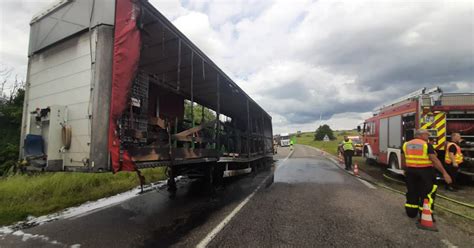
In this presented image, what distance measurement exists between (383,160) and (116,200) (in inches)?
411

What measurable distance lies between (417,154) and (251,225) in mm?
3281

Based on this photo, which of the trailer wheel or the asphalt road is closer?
the asphalt road

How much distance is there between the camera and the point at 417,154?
4.88 m

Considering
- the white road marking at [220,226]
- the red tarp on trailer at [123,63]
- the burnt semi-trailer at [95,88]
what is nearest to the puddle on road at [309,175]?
the white road marking at [220,226]

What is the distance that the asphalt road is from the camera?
378 centimetres

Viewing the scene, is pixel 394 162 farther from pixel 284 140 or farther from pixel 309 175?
pixel 284 140

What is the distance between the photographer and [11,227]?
464 centimetres

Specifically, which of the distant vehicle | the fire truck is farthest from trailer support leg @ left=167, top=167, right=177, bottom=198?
the distant vehicle

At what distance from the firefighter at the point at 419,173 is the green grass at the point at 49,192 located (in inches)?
274

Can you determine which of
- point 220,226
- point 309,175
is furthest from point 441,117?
point 220,226

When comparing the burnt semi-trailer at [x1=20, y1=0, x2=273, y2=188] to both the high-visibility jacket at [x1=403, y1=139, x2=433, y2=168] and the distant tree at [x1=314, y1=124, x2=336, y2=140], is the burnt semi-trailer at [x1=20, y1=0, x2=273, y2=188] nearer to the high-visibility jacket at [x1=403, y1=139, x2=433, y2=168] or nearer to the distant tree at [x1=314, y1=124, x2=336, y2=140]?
the high-visibility jacket at [x1=403, y1=139, x2=433, y2=168]

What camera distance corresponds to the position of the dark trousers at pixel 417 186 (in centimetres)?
471

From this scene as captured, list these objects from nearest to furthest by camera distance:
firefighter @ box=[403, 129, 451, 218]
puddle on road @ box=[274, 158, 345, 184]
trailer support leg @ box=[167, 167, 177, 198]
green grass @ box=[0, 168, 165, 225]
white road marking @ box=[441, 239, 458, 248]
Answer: white road marking @ box=[441, 239, 458, 248] → firefighter @ box=[403, 129, 451, 218] → green grass @ box=[0, 168, 165, 225] → trailer support leg @ box=[167, 167, 177, 198] → puddle on road @ box=[274, 158, 345, 184]

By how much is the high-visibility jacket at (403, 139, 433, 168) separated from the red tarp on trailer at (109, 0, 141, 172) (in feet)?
15.9
